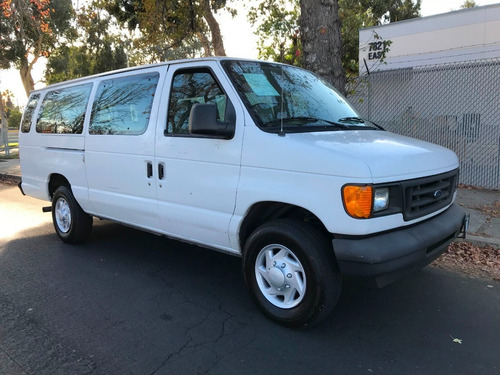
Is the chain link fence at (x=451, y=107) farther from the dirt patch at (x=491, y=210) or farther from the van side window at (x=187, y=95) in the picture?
the van side window at (x=187, y=95)

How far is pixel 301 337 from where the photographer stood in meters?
3.21

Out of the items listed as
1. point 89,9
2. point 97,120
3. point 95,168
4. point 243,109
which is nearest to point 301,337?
point 243,109

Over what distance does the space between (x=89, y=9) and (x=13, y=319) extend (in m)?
13.5

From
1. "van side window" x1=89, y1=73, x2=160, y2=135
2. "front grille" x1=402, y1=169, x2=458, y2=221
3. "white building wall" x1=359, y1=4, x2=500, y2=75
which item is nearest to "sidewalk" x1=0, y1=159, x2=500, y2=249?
"front grille" x1=402, y1=169, x2=458, y2=221

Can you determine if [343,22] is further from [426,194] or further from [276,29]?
[426,194]

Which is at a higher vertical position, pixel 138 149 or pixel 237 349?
pixel 138 149

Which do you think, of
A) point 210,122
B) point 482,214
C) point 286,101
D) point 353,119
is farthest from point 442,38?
point 210,122

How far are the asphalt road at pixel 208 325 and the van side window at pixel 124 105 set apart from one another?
1.61 metres

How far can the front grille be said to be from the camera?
121 inches

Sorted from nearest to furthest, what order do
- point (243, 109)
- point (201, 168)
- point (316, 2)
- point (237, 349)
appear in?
point (237, 349) → point (243, 109) → point (201, 168) → point (316, 2)

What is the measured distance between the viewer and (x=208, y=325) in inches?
134

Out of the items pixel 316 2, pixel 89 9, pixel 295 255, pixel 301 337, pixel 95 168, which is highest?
pixel 89 9

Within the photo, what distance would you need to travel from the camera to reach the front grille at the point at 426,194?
3.07 m

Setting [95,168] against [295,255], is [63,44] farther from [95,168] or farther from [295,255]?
[295,255]
